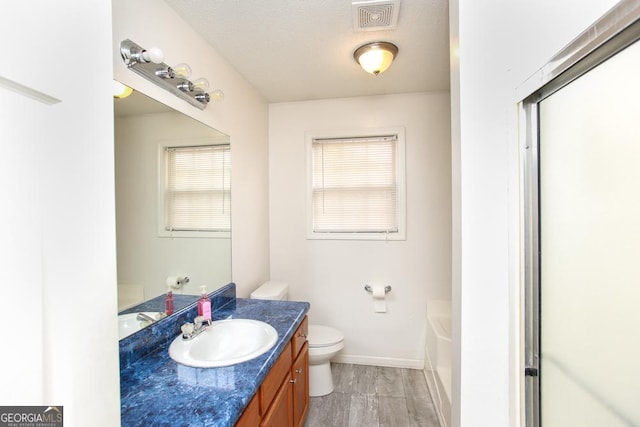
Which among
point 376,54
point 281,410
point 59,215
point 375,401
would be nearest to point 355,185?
point 376,54

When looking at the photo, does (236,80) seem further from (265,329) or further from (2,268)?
(2,268)

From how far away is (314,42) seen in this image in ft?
6.09

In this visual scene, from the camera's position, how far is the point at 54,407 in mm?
478

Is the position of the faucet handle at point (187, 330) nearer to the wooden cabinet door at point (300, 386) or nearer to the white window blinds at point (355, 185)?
the wooden cabinet door at point (300, 386)

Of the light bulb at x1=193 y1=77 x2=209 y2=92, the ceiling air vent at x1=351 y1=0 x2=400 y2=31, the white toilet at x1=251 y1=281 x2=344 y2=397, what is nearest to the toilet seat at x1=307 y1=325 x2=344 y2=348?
the white toilet at x1=251 y1=281 x2=344 y2=397

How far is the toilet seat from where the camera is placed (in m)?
2.27

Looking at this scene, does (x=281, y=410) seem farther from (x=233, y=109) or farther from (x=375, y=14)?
(x=375, y=14)

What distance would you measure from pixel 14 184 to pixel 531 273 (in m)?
1.39

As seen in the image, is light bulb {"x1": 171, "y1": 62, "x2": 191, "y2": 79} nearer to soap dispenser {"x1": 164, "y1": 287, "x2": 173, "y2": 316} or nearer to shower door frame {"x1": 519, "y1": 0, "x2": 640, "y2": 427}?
Result: soap dispenser {"x1": 164, "y1": 287, "x2": 173, "y2": 316}

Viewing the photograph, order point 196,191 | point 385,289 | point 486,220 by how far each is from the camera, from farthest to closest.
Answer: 1. point 385,289
2. point 196,191
3. point 486,220

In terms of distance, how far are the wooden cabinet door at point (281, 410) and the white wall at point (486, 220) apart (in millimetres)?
811

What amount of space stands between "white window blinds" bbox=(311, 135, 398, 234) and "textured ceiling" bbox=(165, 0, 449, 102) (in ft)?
1.62

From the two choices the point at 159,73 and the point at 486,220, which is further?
the point at 159,73

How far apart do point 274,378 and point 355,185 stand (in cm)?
184
